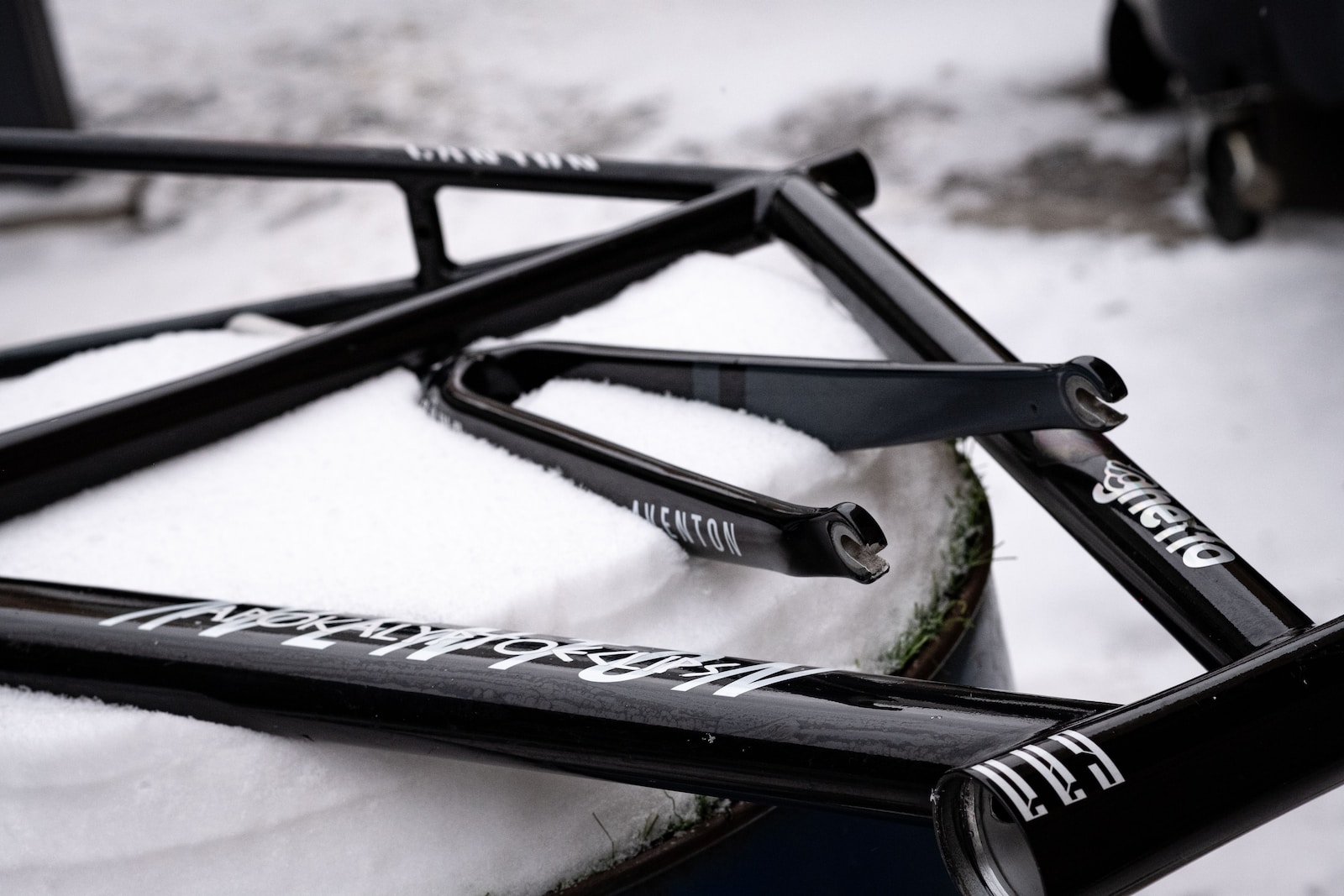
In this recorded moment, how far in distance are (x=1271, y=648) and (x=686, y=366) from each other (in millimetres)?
461

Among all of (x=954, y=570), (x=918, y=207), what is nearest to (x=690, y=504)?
(x=954, y=570)

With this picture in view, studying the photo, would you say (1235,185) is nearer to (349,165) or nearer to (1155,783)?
(349,165)

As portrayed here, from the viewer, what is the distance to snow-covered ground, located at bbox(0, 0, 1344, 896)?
1956mm

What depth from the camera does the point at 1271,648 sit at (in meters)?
0.56

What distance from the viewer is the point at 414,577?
0.80m

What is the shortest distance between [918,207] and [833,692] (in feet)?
9.21

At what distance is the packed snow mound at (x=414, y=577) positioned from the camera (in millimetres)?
676

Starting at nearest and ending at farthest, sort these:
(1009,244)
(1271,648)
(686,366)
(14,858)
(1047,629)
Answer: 1. (1271,648)
2. (14,858)
3. (686,366)
4. (1047,629)
5. (1009,244)

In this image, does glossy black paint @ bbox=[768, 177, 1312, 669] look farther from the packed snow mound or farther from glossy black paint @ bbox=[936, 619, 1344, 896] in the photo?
glossy black paint @ bbox=[936, 619, 1344, 896]

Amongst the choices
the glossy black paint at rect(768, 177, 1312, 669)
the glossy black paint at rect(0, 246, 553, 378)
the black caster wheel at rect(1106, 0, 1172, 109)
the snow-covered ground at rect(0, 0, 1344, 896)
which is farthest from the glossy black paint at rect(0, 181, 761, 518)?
the black caster wheel at rect(1106, 0, 1172, 109)

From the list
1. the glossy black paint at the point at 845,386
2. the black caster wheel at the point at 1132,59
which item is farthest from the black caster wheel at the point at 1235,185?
the glossy black paint at the point at 845,386

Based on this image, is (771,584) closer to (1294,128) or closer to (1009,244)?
(1009,244)

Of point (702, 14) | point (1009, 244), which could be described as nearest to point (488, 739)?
point (1009, 244)

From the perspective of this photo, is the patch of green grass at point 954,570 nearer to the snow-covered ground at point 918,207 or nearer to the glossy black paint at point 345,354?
the glossy black paint at point 345,354
